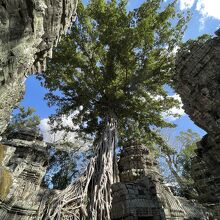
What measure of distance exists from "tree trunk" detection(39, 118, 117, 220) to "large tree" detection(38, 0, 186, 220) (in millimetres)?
1664

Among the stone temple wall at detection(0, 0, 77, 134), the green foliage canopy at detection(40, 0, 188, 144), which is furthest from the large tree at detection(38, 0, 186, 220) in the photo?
the stone temple wall at detection(0, 0, 77, 134)

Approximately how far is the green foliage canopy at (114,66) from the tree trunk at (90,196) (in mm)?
2307

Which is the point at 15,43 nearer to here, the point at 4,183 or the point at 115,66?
the point at 4,183

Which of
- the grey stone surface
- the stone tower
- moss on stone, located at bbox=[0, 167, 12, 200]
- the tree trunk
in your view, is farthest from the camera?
the grey stone surface

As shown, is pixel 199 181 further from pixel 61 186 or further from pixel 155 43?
pixel 61 186

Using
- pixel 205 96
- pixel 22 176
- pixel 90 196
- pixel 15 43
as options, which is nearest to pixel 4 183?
pixel 90 196

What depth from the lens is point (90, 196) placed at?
5727 millimetres

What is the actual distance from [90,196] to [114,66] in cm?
514

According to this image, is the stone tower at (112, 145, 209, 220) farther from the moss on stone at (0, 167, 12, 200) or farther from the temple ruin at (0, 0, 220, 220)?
the moss on stone at (0, 167, 12, 200)

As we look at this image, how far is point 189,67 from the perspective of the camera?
5547mm

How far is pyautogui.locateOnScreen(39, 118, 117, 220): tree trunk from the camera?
Answer: 16.2 ft

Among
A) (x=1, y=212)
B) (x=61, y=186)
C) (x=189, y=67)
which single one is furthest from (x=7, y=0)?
(x=61, y=186)

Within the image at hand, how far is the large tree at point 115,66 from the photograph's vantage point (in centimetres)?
848

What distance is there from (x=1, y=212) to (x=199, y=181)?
17.7ft
